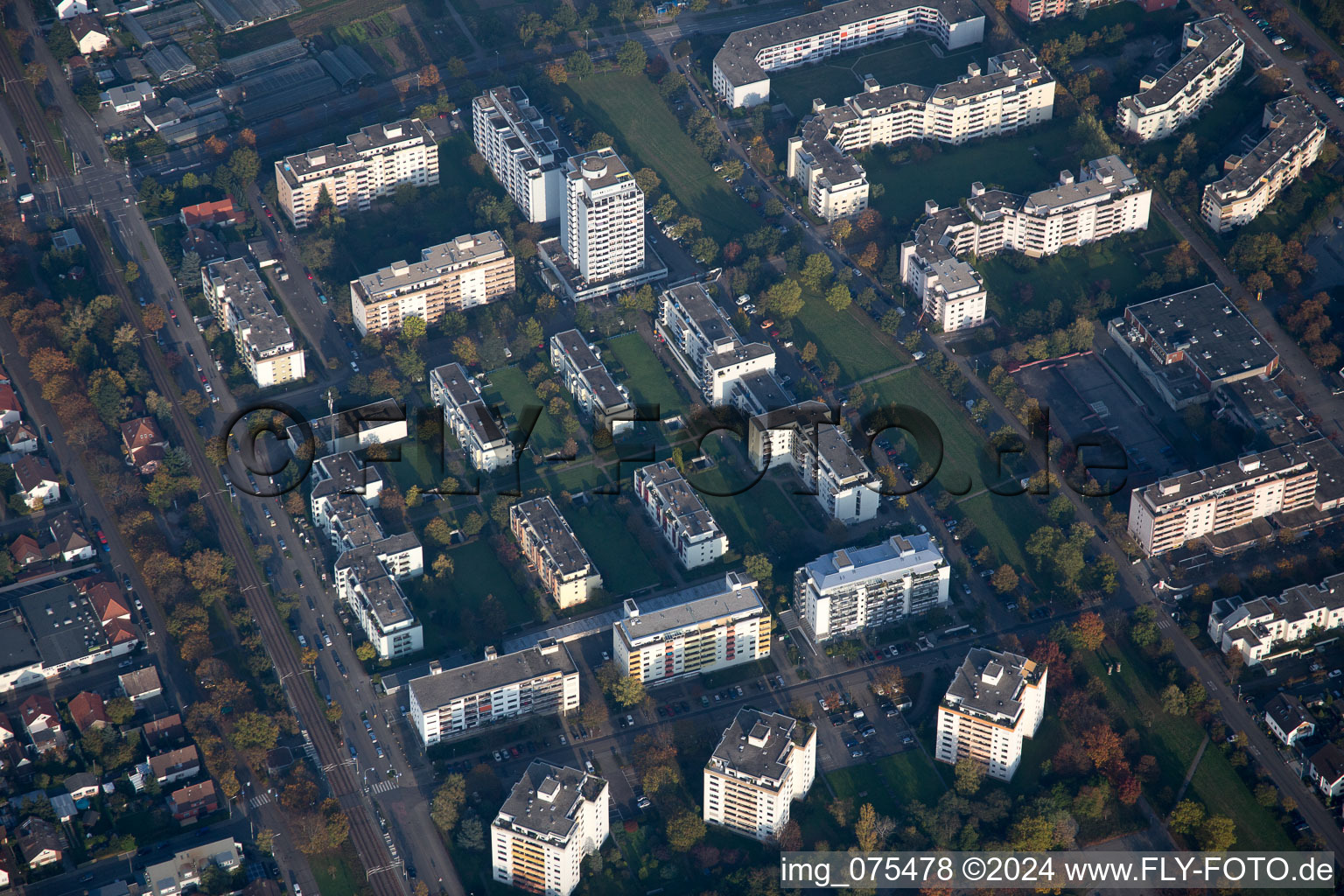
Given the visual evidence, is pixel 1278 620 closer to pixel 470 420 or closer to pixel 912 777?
pixel 912 777

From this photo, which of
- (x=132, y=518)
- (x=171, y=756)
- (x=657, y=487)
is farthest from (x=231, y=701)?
(x=657, y=487)

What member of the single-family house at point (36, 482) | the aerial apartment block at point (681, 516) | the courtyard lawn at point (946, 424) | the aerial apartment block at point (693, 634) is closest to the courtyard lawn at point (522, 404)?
the aerial apartment block at point (681, 516)

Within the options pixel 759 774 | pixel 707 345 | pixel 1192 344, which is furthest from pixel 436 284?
pixel 1192 344

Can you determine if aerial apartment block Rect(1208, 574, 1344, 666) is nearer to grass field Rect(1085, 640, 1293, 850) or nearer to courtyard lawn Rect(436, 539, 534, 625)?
grass field Rect(1085, 640, 1293, 850)

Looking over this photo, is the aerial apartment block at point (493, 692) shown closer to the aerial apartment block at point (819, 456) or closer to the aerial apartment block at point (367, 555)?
the aerial apartment block at point (367, 555)

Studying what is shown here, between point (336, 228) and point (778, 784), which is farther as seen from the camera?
point (336, 228)

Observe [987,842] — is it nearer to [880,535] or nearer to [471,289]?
[880,535]
